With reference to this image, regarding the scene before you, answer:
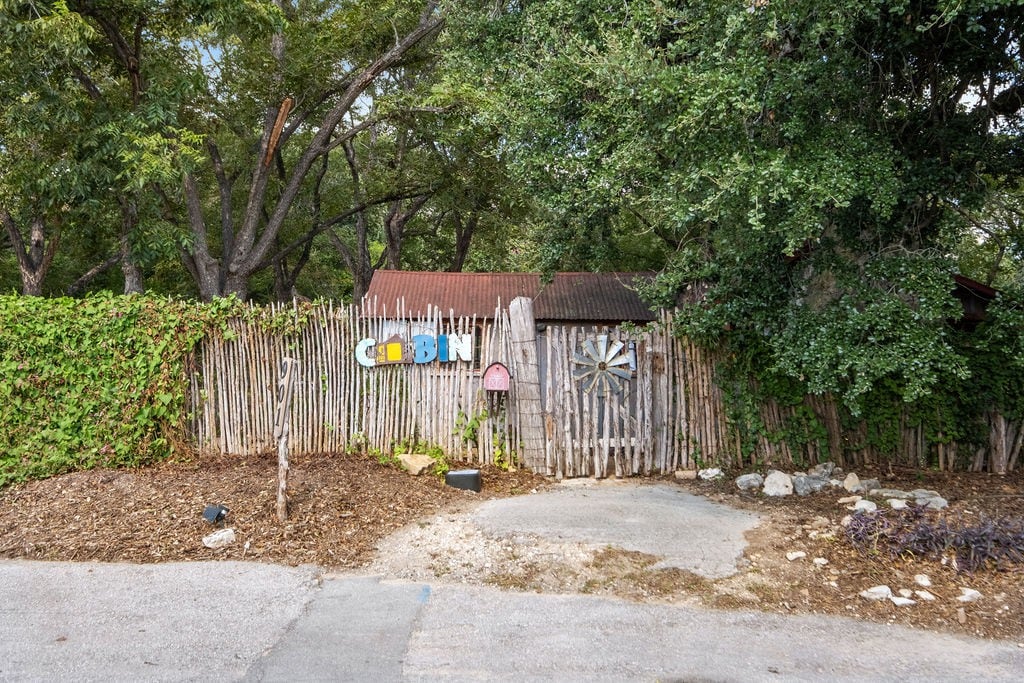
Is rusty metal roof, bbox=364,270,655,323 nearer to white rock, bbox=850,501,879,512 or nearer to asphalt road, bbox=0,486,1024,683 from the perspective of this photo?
white rock, bbox=850,501,879,512

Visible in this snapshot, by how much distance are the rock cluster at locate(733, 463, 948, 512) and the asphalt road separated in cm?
253

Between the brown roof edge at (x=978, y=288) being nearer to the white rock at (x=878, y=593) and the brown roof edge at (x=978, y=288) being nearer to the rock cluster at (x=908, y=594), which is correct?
the rock cluster at (x=908, y=594)

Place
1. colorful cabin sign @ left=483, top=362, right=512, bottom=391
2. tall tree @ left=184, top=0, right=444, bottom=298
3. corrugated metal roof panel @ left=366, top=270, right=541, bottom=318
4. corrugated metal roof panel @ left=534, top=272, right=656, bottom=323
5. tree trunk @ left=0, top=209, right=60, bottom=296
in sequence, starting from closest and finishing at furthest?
colorful cabin sign @ left=483, top=362, right=512, bottom=391, tree trunk @ left=0, top=209, right=60, bottom=296, tall tree @ left=184, top=0, right=444, bottom=298, corrugated metal roof panel @ left=534, top=272, right=656, bottom=323, corrugated metal roof panel @ left=366, top=270, right=541, bottom=318

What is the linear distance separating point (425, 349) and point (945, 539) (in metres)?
5.26

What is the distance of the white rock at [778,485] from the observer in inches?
293

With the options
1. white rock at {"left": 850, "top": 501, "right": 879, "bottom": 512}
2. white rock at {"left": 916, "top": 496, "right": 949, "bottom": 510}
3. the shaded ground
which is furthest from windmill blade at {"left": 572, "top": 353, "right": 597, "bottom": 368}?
white rock at {"left": 916, "top": 496, "right": 949, "bottom": 510}

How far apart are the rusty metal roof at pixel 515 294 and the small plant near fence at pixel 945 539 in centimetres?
978

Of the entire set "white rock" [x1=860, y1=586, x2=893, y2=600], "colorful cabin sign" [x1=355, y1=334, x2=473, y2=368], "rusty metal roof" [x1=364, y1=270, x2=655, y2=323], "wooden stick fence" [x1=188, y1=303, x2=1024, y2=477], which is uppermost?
"rusty metal roof" [x1=364, y1=270, x2=655, y2=323]

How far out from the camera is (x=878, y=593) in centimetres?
467

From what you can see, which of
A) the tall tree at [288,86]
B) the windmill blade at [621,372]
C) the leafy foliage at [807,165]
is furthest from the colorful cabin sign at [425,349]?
the tall tree at [288,86]

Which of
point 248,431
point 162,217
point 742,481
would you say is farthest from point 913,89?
point 162,217

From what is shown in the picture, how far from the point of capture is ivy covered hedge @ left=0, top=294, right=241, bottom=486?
7.45 metres

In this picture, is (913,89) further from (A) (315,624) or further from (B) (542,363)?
(A) (315,624)

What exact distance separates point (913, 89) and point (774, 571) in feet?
16.1
